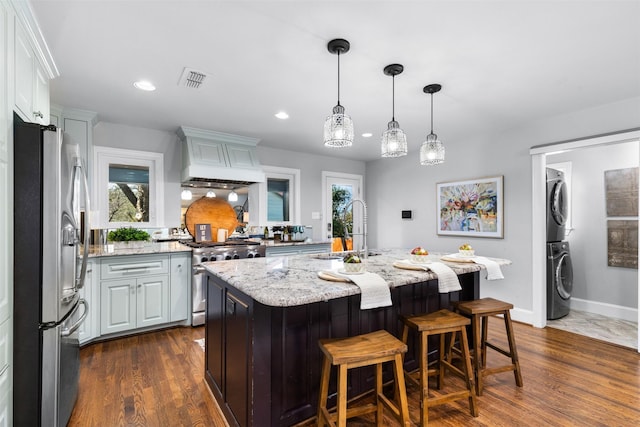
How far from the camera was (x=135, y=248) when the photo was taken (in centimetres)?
352

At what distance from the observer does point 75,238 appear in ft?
5.96

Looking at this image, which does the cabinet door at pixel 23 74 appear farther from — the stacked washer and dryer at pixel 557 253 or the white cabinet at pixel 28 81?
the stacked washer and dryer at pixel 557 253

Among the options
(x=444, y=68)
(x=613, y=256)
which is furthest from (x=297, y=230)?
(x=613, y=256)

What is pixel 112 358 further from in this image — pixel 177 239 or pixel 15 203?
pixel 15 203

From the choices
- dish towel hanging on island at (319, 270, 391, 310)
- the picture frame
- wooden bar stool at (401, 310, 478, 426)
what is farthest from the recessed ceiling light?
the picture frame

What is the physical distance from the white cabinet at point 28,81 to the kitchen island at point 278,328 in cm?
133

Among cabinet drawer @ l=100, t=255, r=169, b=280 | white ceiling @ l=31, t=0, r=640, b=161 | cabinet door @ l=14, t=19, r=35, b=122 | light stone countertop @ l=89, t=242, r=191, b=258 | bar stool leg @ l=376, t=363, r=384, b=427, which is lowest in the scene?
bar stool leg @ l=376, t=363, r=384, b=427

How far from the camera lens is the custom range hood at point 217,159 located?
3.71 m

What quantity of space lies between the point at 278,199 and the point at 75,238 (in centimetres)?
322

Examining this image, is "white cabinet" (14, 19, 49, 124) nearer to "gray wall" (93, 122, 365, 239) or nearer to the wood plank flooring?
"gray wall" (93, 122, 365, 239)

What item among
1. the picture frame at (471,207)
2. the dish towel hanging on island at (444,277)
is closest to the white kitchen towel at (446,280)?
the dish towel hanging on island at (444,277)

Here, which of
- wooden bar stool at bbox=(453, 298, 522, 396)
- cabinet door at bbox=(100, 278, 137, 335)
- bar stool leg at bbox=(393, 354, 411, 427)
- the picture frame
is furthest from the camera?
the picture frame

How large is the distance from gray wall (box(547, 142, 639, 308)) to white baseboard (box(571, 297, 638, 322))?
0.05 meters

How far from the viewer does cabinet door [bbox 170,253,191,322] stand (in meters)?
3.47
